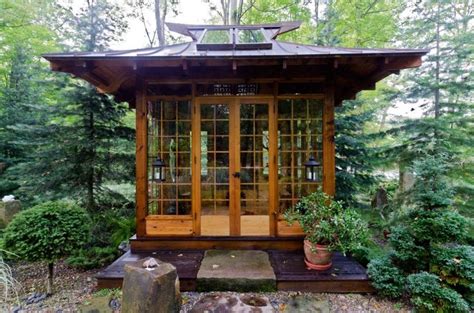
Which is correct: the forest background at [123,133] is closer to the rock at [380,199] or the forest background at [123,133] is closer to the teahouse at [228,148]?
the rock at [380,199]

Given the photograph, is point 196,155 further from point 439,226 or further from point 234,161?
point 439,226

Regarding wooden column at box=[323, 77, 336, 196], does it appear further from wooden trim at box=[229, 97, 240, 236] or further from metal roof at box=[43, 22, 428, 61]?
wooden trim at box=[229, 97, 240, 236]

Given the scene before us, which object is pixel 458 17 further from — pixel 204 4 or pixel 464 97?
pixel 204 4

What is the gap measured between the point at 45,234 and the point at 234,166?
98.9 inches

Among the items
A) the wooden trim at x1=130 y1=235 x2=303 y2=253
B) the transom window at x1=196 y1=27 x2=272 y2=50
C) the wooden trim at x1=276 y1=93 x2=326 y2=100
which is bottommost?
the wooden trim at x1=130 y1=235 x2=303 y2=253

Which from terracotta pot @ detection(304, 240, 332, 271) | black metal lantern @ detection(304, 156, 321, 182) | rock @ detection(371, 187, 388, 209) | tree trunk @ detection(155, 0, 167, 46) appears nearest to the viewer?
terracotta pot @ detection(304, 240, 332, 271)

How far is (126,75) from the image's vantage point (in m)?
3.84

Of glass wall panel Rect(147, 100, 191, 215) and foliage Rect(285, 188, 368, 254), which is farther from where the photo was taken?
glass wall panel Rect(147, 100, 191, 215)

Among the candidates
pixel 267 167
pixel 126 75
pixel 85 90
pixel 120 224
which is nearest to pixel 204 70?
pixel 126 75

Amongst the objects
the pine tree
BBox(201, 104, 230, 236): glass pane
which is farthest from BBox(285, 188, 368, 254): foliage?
the pine tree

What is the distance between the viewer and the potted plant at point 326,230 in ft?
9.60

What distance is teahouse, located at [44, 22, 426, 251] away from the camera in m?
3.80

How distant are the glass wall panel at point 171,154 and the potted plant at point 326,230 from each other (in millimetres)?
1669

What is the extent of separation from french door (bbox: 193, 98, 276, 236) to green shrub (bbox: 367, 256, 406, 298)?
1428 mm
